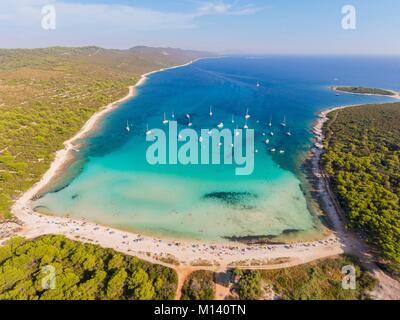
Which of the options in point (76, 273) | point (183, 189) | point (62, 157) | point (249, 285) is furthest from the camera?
point (62, 157)

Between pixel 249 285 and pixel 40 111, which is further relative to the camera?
pixel 40 111

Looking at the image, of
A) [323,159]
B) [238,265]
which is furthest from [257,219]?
[323,159]

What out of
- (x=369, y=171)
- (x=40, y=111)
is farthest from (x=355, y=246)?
(x=40, y=111)

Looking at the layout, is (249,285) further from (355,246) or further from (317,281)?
(355,246)

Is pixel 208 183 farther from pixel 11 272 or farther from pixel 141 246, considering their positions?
pixel 11 272

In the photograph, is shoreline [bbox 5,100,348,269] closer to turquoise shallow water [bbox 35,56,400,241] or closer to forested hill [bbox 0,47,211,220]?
turquoise shallow water [bbox 35,56,400,241]

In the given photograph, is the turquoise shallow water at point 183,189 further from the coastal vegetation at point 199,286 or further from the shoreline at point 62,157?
the coastal vegetation at point 199,286
